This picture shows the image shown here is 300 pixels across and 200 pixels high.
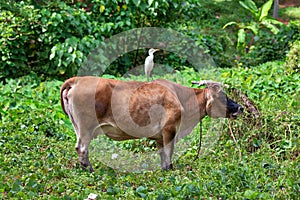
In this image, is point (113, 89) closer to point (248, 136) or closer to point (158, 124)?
point (158, 124)

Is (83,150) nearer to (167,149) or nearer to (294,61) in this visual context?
(167,149)

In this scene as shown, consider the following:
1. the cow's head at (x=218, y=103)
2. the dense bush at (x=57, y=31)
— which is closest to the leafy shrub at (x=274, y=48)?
the dense bush at (x=57, y=31)

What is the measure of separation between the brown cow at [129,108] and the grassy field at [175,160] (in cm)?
40

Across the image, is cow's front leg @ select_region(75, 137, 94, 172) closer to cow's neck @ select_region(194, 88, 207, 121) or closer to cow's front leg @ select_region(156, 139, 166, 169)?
cow's front leg @ select_region(156, 139, 166, 169)

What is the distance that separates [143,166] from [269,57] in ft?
24.4

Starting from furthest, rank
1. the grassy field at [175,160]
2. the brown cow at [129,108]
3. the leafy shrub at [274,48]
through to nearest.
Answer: the leafy shrub at [274,48] → the brown cow at [129,108] → the grassy field at [175,160]

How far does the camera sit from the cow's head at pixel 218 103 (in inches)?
223

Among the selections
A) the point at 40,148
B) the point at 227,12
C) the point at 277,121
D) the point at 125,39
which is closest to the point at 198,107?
the point at 277,121

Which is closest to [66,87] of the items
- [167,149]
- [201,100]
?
[167,149]

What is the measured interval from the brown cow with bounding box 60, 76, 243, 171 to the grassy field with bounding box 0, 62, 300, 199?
400mm

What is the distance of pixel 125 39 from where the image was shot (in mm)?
12008

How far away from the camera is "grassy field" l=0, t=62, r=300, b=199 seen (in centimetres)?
454

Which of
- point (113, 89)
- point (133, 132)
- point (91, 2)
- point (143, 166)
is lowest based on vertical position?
point (143, 166)

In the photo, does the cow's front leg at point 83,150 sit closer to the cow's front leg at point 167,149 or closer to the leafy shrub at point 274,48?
the cow's front leg at point 167,149
